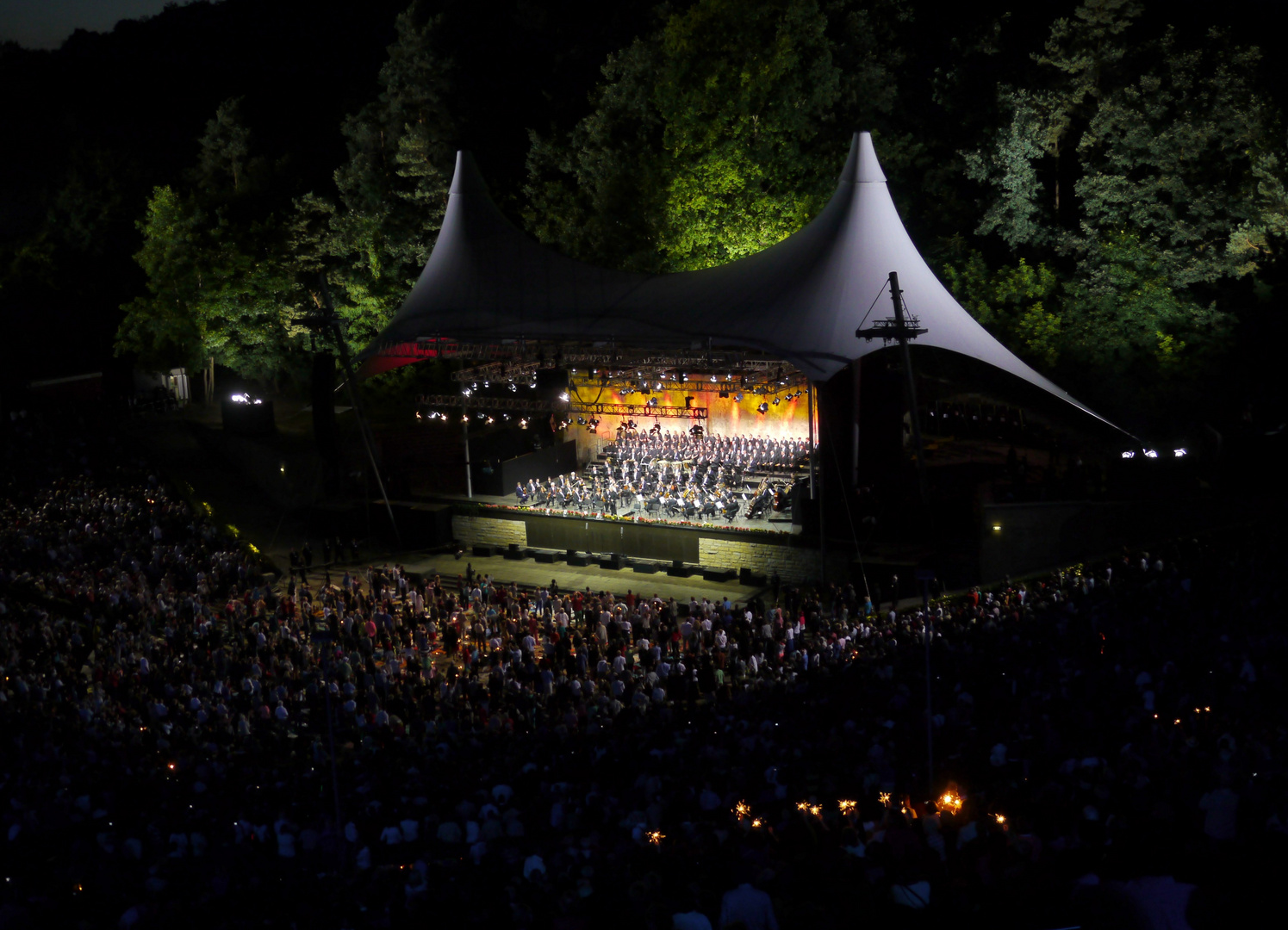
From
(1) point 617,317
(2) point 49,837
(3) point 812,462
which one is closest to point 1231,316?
(3) point 812,462

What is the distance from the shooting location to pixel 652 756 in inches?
355

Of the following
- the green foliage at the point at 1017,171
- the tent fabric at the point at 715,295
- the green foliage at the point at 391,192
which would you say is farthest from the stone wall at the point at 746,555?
the green foliage at the point at 1017,171

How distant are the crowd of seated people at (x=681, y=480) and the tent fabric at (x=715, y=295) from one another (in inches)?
125

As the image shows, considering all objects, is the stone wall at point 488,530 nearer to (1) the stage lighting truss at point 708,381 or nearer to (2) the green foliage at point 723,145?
(1) the stage lighting truss at point 708,381

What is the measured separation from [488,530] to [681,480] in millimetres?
3860

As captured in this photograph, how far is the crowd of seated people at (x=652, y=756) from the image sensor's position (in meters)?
6.12

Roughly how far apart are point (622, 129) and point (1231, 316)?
1408cm

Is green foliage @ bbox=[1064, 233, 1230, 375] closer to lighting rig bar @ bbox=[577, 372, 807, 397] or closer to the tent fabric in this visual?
lighting rig bar @ bbox=[577, 372, 807, 397]

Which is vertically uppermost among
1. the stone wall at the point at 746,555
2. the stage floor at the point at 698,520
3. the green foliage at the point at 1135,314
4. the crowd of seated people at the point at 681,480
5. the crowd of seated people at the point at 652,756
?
the green foliage at the point at 1135,314

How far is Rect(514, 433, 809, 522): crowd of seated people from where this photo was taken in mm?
19391

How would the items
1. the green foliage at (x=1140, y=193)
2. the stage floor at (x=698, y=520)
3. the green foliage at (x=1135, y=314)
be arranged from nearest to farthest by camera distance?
the stage floor at (x=698, y=520), the green foliage at (x=1140, y=193), the green foliage at (x=1135, y=314)

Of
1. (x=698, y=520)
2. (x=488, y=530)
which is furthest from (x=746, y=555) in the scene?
(x=488, y=530)

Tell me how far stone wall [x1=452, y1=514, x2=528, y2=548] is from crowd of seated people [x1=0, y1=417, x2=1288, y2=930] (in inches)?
167

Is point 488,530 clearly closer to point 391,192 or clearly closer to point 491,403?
point 491,403
